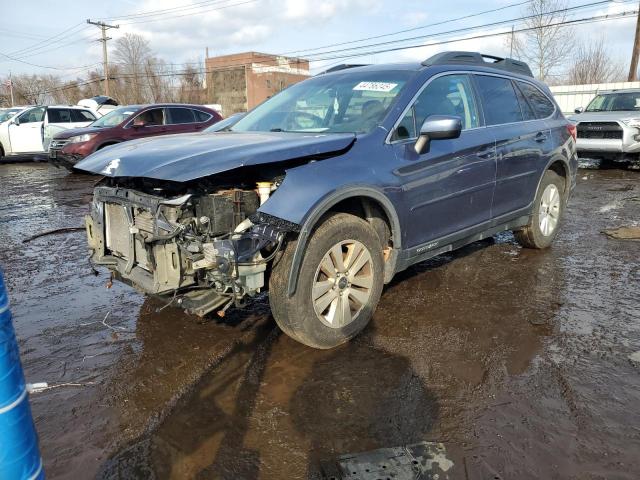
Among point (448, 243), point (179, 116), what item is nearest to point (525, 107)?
point (448, 243)

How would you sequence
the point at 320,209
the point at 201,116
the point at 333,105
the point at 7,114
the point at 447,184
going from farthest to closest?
the point at 7,114 → the point at 201,116 → the point at 333,105 → the point at 447,184 → the point at 320,209

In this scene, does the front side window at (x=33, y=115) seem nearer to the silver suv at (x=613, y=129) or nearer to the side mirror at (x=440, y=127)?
the silver suv at (x=613, y=129)

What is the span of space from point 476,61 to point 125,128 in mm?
9589

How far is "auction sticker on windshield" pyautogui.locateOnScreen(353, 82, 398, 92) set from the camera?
401 cm

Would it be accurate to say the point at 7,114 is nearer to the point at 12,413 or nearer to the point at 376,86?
the point at 376,86

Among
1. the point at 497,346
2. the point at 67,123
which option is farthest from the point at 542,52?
the point at 497,346

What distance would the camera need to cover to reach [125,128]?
12.2 metres

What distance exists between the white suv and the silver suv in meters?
14.3

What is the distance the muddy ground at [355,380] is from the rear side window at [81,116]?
12.7 metres

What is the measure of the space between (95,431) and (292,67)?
60579mm

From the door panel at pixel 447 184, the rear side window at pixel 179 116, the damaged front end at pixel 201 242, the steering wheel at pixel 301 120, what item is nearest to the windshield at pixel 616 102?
the rear side window at pixel 179 116

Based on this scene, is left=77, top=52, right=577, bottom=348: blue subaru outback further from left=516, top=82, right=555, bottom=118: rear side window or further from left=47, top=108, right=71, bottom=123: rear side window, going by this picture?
left=47, top=108, right=71, bottom=123: rear side window

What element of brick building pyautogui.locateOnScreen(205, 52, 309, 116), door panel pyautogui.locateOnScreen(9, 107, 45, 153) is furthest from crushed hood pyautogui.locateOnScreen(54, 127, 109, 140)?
brick building pyautogui.locateOnScreen(205, 52, 309, 116)

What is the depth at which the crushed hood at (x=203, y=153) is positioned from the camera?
2926 millimetres
